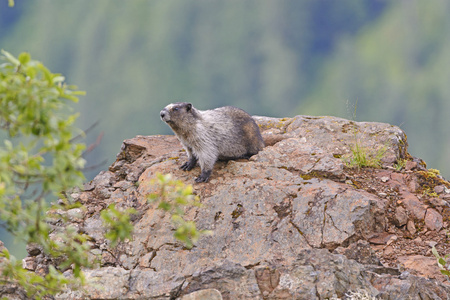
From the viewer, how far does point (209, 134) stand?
11.2 meters

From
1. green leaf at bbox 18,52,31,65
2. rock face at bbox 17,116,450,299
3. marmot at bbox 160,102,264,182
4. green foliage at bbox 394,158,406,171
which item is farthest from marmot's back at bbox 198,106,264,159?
green leaf at bbox 18,52,31,65

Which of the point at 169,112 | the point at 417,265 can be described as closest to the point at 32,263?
the point at 169,112

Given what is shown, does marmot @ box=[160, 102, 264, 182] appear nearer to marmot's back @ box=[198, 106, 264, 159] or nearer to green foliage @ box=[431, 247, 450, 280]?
marmot's back @ box=[198, 106, 264, 159]

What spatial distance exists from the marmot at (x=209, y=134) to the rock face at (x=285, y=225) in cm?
28

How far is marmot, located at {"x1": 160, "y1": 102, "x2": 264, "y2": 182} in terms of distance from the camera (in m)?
11.0

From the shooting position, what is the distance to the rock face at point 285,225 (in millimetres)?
8203

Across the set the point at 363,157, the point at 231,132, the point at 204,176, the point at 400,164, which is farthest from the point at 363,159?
the point at 204,176

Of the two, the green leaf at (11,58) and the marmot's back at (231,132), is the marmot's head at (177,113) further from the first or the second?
the green leaf at (11,58)

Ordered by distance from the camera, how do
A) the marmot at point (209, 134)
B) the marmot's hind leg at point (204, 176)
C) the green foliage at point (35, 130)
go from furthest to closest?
the marmot at point (209, 134), the marmot's hind leg at point (204, 176), the green foliage at point (35, 130)

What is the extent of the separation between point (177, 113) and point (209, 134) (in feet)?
2.71

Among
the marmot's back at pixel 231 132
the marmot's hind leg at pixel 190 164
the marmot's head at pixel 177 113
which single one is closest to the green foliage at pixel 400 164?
the marmot's back at pixel 231 132

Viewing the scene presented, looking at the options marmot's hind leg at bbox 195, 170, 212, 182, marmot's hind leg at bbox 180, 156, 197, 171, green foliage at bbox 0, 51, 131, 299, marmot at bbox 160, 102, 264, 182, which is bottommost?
green foliage at bbox 0, 51, 131, 299

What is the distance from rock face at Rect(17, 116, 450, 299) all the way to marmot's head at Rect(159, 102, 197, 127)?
3.61 ft

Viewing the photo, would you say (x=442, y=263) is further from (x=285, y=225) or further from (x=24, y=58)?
(x=24, y=58)
